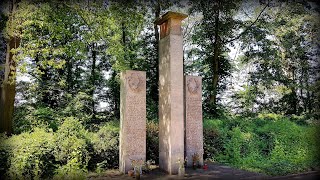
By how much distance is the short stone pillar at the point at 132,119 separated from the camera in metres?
7.76

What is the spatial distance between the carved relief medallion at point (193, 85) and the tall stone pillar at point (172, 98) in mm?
1203

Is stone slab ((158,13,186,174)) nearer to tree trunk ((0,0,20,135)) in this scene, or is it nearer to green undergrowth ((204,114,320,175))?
green undergrowth ((204,114,320,175))

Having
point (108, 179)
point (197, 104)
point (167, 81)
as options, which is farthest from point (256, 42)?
point (108, 179)

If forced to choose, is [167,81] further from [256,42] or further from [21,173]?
[256,42]

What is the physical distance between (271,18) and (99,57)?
1197cm

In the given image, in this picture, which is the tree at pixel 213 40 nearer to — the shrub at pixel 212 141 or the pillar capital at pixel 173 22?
the shrub at pixel 212 141

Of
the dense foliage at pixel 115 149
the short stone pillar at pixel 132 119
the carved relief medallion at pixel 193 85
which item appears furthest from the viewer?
the carved relief medallion at pixel 193 85

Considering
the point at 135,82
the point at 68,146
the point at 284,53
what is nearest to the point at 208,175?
the point at 135,82

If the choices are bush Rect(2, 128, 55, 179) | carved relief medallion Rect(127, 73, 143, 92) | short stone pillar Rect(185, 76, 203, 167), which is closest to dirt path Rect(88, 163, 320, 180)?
short stone pillar Rect(185, 76, 203, 167)

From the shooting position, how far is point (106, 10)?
32.9ft

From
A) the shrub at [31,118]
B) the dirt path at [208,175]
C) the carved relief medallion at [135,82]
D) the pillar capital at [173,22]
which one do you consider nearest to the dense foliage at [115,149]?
the dirt path at [208,175]

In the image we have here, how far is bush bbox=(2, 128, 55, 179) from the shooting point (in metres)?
5.82

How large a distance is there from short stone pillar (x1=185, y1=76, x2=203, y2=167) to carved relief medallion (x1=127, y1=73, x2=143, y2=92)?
5.78 ft

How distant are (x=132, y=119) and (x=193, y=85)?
2.52 m
